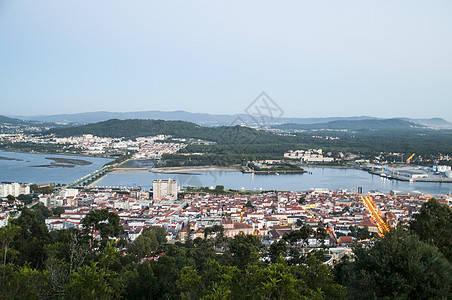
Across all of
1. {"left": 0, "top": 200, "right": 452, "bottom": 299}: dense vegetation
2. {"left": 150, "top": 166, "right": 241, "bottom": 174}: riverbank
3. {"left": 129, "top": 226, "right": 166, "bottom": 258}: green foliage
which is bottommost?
{"left": 150, "top": 166, "right": 241, "bottom": 174}: riverbank

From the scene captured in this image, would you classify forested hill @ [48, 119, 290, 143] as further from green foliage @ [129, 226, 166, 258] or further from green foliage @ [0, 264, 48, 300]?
green foliage @ [0, 264, 48, 300]

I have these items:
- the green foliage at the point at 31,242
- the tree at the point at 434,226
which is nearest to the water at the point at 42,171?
the green foliage at the point at 31,242

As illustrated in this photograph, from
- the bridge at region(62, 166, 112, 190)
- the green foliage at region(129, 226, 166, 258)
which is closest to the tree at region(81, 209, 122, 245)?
the green foliage at region(129, 226, 166, 258)

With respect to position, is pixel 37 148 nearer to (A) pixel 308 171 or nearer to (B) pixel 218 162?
(B) pixel 218 162

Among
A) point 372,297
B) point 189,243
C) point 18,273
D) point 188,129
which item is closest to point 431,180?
point 189,243

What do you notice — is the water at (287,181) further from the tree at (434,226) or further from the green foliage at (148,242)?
the tree at (434,226)

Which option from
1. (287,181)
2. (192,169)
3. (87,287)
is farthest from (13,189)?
(87,287)

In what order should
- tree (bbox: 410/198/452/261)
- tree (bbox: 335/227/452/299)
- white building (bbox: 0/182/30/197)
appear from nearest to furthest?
tree (bbox: 335/227/452/299)
tree (bbox: 410/198/452/261)
white building (bbox: 0/182/30/197)
